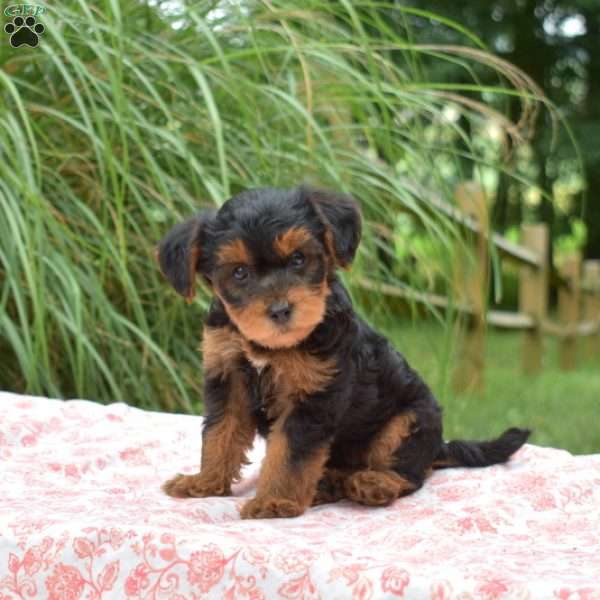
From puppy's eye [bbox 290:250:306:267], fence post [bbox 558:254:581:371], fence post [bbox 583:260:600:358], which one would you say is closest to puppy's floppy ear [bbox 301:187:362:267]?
puppy's eye [bbox 290:250:306:267]

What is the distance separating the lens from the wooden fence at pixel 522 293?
3898mm

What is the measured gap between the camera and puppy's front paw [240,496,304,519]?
85.4 inches

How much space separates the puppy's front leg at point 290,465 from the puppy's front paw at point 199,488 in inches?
7.2

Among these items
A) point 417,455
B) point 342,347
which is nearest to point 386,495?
point 417,455

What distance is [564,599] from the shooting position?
1692 millimetres

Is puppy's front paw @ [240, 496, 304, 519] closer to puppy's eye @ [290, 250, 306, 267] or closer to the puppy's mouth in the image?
the puppy's mouth

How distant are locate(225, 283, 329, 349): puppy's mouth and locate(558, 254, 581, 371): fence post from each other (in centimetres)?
829

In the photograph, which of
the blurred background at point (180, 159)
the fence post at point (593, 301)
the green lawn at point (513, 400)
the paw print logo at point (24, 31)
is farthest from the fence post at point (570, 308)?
the paw print logo at point (24, 31)

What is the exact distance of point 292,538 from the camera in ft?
6.49

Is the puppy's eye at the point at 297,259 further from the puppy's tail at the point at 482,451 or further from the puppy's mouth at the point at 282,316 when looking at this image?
the puppy's tail at the point at 482,451

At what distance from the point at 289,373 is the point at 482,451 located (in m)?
0.77

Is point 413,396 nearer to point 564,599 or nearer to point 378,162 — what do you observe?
point 564,599

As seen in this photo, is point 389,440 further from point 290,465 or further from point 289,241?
point 289,241

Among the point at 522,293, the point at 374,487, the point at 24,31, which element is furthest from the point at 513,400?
the point at 374,487
